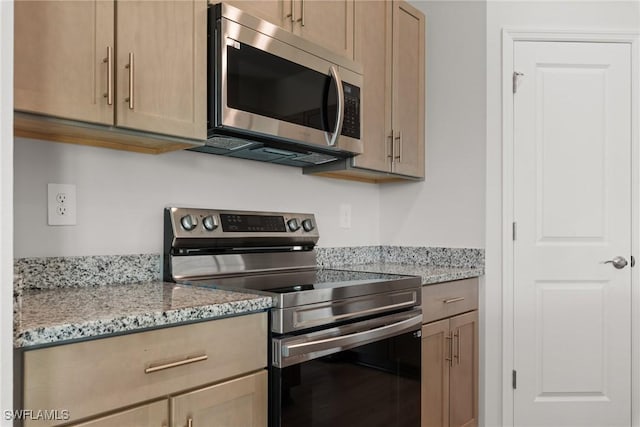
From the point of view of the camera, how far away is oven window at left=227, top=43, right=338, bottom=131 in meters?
1.59

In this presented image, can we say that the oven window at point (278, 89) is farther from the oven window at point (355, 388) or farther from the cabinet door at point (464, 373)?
the cabinet door at point (464, 373)

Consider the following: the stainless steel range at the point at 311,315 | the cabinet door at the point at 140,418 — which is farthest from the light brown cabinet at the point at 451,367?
the cabinet door at the point at 140,418

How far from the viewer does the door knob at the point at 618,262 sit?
238 cm

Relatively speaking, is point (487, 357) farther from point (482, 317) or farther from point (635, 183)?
point (635, 183)

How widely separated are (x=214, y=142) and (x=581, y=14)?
80.7 inches

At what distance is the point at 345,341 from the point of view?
1.54m

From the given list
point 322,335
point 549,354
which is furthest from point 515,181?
point 322,335

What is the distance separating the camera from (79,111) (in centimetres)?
125

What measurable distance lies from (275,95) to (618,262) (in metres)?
1.90

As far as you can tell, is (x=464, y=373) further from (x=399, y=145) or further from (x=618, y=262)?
(x=399, y=145)

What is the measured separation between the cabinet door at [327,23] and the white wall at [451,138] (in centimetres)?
71

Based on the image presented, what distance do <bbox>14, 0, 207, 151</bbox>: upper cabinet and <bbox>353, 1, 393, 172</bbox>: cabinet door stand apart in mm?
882

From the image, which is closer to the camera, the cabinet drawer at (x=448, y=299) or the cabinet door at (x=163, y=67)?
the cabinet door at (x=163, y=67)
